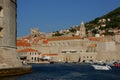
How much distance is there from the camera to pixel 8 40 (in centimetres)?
2319

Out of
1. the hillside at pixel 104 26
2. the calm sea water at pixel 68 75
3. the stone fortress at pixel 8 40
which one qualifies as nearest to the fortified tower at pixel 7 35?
the stone fortress at pixel 8 40

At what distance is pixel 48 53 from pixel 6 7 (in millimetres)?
62569

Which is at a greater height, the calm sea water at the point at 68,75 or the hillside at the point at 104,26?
the hillside at the point at 104,26

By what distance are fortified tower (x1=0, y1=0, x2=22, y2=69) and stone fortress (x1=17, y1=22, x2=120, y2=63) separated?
46.6 meters

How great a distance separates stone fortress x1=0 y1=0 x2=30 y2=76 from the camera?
2191 centimetres

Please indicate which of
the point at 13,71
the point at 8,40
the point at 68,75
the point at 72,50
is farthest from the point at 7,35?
the point at 72,50

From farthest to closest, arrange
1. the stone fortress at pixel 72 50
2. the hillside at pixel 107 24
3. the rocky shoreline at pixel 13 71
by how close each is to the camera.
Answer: the hillside at pixel 107 24, the stone fortress at pixel 72 50, the rocky shoreline at pixel 13 71

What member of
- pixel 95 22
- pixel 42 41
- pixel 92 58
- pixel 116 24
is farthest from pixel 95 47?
pixel 95 22

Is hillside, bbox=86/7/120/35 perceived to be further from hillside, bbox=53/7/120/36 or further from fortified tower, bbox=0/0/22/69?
fortified tower, bbox=0/0/22/69

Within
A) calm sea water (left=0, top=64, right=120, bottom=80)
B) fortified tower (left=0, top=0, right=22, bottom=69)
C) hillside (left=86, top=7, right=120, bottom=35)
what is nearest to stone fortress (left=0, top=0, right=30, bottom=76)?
fortified tower (left=0, top=0, right=22, bottom=69)

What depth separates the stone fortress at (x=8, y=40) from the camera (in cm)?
2191

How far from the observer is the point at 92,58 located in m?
76.9

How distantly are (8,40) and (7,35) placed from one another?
0.38m

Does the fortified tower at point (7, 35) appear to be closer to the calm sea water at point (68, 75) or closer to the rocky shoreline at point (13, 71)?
the rocky shoreline at point (13, 71)
